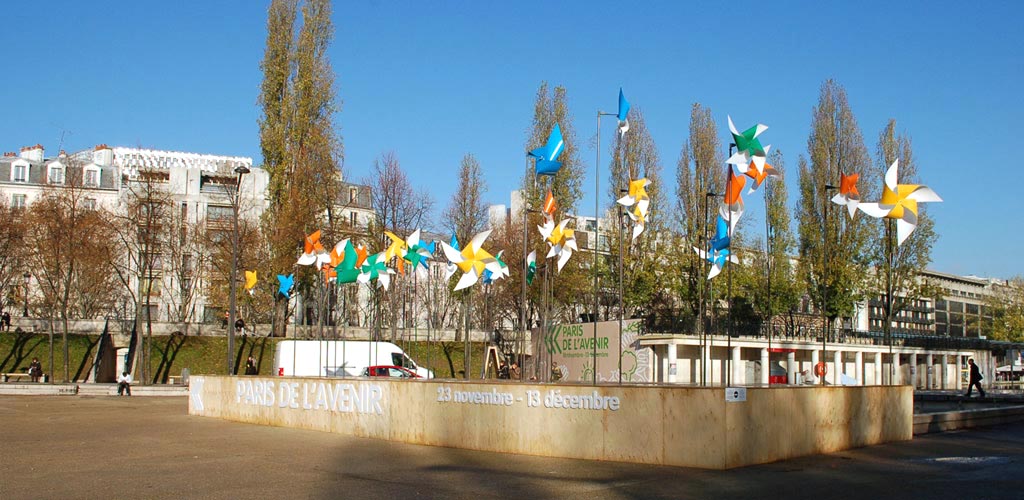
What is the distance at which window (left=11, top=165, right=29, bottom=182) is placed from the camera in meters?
84.0

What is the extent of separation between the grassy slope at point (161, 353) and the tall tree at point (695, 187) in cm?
1680

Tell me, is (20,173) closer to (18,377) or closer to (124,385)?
(18,377)

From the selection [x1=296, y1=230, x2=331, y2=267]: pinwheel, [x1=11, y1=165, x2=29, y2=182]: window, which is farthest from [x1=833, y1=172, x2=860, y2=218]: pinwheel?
[x1=11, y1=165, x2=29, y2=182]: window

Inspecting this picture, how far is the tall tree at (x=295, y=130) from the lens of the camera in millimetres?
51312

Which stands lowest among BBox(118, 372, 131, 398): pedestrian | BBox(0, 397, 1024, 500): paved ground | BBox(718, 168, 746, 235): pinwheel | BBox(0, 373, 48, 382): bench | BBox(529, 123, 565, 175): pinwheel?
BBox(0, 373, 48, 382): bench

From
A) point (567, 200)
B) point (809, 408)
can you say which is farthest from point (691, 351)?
point (809, 408)

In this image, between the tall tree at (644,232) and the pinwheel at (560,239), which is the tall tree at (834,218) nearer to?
the tall tree at (644,232)

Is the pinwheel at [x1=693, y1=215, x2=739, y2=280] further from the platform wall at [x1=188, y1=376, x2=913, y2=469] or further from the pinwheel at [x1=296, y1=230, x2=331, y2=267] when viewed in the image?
the pinwheel at [x1=296, y1=230, x2=331, y2=267]

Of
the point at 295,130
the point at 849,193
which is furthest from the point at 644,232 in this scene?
the point at 849,193

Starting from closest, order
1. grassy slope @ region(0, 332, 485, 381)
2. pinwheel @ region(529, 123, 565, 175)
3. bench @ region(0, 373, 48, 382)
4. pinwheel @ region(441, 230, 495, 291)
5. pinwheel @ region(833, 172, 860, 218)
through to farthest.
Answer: pinwheel @ region(833, 172, 860, 218) → pinwheel @ region(529, 123, 565, 175) → pinwheel @ region(441, 230, 495, 291) → bench @ region(0, 373, 48, 382) → grassy slope @ region(0, 332, 485, 381)

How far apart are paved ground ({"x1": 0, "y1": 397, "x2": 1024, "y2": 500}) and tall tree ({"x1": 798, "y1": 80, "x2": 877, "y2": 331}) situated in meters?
36.6

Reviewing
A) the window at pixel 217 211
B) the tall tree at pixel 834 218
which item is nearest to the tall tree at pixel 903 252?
the tall tree at pixel 834 218

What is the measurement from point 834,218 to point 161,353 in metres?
40.4

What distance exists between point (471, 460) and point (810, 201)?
47888mm
